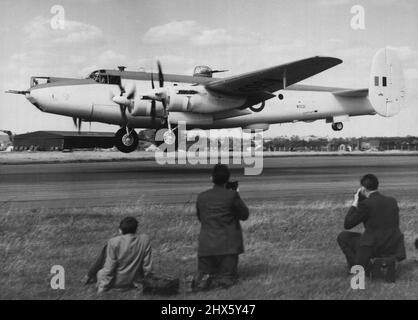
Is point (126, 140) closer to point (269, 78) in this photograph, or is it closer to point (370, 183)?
point (269, 78)

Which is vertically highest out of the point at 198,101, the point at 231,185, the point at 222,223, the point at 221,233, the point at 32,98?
the point at 32,98

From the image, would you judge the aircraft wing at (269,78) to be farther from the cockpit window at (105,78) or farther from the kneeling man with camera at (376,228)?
the kneeling man with camera at (376,228)

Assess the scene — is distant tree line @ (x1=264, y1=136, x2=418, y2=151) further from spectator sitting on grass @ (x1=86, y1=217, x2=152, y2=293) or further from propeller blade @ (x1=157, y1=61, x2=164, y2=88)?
spectator sitting on grass @ (x1=86, y1=217, x2=152, y2=293)

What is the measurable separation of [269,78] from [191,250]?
1514cm

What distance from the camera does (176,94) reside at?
67.2 feet

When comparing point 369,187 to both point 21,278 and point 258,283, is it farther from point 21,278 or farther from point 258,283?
point 21,278

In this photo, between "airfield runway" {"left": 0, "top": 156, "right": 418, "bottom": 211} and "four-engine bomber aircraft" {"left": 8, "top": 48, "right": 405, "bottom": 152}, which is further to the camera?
"four-engine bomber aircraft" {"left": 8, "top": 48, "right": 405, "bottom": 152}

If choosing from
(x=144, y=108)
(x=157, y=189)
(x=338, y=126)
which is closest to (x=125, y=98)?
(x=144, y=108)

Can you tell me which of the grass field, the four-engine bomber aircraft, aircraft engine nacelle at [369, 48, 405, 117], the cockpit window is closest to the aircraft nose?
the four-engine bomber aircraft

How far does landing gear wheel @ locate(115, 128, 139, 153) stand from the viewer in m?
22.0

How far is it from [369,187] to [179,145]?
1597 centimetres

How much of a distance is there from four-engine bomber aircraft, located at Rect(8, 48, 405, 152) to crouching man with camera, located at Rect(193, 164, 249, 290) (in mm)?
14388

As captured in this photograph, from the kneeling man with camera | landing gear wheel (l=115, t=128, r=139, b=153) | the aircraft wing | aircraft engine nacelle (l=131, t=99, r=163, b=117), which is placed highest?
the aircraft wing
